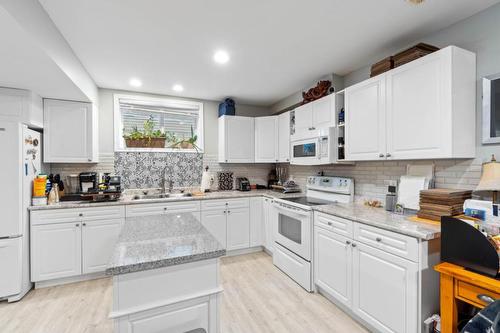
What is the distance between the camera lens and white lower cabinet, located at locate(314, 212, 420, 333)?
5.29 feet

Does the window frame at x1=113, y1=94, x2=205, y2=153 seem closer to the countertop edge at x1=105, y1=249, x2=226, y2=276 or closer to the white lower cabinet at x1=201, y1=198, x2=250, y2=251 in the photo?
the white lower cabinet at x1=201, y1=198, x2=250, y2=251

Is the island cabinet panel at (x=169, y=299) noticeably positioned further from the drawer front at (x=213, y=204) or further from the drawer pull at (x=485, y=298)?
the drawer front at (x=213, y=204)

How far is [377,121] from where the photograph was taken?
7.40ft

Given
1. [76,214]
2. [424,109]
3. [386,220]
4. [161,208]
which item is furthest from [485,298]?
[76,214]

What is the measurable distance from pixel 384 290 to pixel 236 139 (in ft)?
9.54

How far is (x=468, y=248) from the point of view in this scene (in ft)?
4.28

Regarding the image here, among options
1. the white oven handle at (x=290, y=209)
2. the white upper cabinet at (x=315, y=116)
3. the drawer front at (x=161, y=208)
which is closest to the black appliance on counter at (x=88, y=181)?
the drawer front at (x=161, y=208)

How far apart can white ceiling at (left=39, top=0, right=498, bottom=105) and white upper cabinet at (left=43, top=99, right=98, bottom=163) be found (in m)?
0.53

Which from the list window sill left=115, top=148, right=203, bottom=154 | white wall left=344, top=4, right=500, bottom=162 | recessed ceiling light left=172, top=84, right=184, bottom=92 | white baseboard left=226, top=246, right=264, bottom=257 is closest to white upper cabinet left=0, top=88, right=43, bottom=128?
window sill left=115, top=148, right=203, bottom=154

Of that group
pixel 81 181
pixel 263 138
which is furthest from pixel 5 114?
pixel 263 138

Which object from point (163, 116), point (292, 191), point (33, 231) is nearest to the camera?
point (33, 231)

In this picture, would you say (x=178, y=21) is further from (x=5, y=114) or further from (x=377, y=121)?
(x=5, y=114)

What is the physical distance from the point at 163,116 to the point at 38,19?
232cm

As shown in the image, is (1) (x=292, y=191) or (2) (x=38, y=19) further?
(1) (x=292, y=191)
